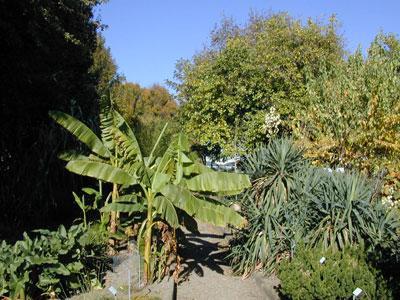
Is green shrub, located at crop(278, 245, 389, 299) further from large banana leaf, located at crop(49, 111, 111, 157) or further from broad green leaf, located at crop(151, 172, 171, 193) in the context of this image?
large banana leaf, located at crop(49, 111, 111, 157)

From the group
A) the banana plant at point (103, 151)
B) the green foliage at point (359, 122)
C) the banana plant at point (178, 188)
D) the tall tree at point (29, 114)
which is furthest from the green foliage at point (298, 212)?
the tall tree at point (29, 114)

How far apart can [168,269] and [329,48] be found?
50.1ft

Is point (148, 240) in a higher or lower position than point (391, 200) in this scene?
lower

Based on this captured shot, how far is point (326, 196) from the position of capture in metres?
8.62

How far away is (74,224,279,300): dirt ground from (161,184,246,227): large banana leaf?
1.27 meters

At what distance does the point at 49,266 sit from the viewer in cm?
692

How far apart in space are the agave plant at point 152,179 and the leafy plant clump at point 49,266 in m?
0.79

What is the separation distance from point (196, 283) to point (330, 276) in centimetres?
287

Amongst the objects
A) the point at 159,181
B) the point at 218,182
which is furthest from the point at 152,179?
the point at 218,182

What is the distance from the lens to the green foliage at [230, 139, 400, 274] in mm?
8375

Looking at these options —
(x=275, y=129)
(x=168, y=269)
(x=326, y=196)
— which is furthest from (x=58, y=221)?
(x=275, y=129)

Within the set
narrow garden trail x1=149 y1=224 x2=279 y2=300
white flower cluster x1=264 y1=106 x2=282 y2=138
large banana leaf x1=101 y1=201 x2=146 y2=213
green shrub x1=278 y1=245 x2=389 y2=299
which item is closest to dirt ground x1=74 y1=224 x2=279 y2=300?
narrow garden trail x1=149 y1=224 x2=279 y2=300

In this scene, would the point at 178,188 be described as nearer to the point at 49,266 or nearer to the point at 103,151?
the point at 103,151

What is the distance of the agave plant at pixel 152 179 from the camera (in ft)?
25.9
